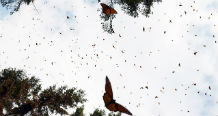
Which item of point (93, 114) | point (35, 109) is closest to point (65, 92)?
point (35, 109)

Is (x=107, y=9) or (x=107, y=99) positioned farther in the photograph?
(x=107, y=9)

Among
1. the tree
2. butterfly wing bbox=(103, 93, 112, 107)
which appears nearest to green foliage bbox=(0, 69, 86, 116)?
the tree

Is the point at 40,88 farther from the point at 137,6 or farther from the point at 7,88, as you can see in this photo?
the point at 137,6

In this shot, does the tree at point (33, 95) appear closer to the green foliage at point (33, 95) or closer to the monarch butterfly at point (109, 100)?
the green foliage at point (33, 95)

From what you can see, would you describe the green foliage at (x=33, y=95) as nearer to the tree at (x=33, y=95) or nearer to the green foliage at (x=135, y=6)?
the tree at (x=33, y=95)

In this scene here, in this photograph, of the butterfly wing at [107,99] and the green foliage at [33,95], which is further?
the green foliage at [33,95]

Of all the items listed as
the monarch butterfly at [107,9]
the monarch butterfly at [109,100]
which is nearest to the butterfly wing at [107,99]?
the monarch butterfly at [109,100]

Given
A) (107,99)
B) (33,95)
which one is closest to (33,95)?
(33,95)

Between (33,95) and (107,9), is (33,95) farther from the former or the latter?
(107,9)

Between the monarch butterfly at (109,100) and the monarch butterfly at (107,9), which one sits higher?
the monarch butterfly at (107,9)

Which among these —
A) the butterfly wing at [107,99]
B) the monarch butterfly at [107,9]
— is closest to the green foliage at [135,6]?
the monarch butterfly at [107,9]
